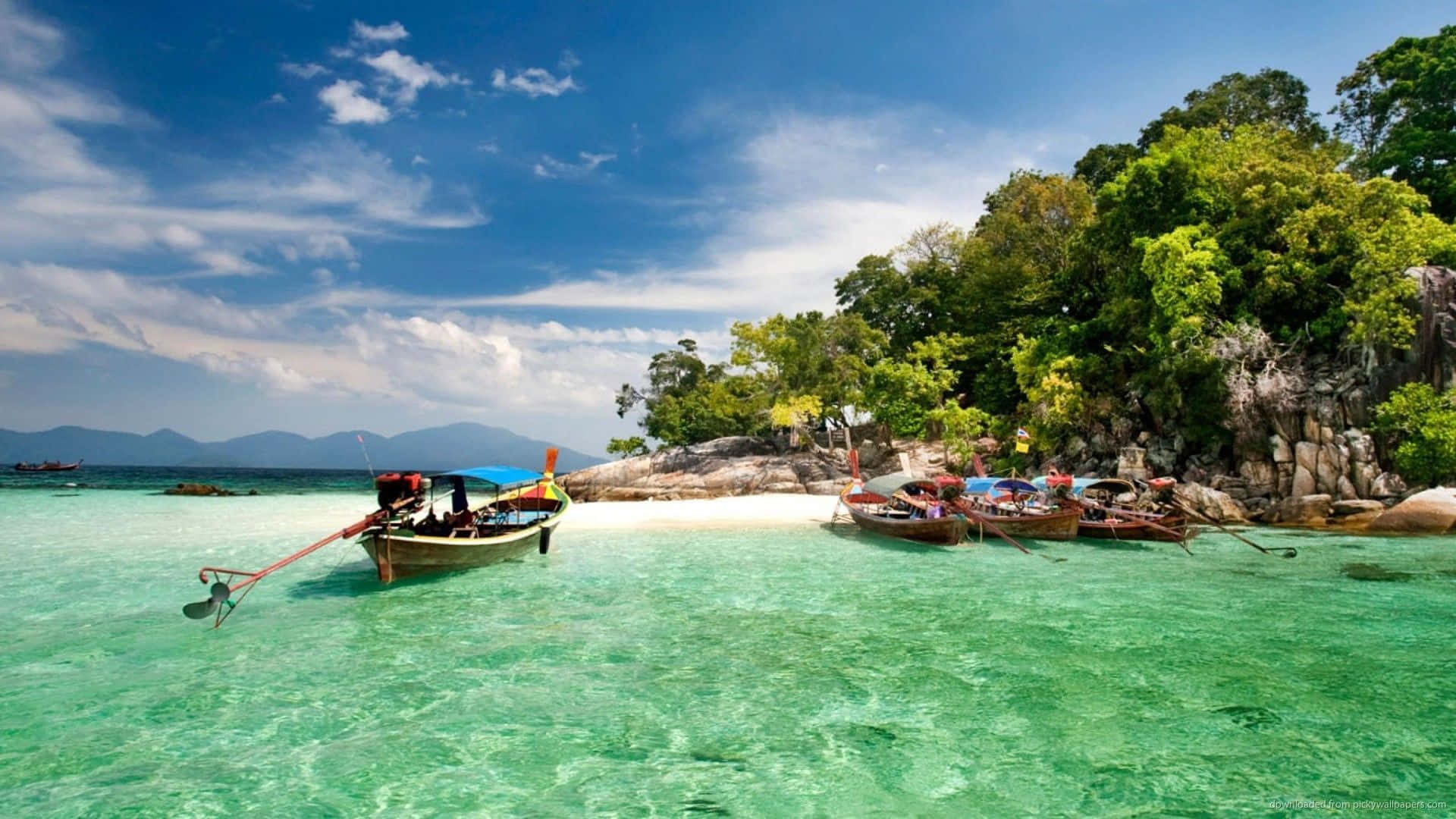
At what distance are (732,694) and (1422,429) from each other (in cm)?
2908

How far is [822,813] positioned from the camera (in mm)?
5664

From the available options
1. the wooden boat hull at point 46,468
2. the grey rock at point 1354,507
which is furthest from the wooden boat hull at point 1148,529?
the wooden boat hull at point 46,468

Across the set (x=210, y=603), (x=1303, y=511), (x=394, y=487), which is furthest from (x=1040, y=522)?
(x=210, y=603)

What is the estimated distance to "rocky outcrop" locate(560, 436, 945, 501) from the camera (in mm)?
38781

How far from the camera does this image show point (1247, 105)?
45062 mm

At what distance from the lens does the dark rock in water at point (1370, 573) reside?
1559cm

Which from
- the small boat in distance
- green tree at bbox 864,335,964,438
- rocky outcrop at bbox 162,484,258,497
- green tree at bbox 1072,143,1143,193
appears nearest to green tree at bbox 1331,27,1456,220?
green tree at bbox 1072,143,1143,193

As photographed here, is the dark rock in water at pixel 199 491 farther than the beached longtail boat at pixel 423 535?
Yes

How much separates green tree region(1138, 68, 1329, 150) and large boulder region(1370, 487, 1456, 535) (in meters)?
30.5

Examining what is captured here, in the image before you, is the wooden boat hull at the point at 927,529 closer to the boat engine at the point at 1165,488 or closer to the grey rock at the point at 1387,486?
the boat engine at the point at 1165,488

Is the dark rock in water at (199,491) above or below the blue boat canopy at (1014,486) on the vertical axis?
below

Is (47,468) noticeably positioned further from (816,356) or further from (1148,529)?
(1148,529)

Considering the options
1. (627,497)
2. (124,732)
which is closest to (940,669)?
(124,732)

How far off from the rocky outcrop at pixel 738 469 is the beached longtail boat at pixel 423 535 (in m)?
19.6
